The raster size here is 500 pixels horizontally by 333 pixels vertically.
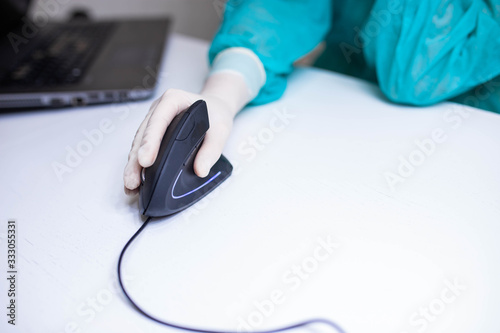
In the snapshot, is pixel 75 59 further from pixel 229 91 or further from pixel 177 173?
pixel 177 173

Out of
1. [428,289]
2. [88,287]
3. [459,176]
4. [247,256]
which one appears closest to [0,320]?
[88,287]

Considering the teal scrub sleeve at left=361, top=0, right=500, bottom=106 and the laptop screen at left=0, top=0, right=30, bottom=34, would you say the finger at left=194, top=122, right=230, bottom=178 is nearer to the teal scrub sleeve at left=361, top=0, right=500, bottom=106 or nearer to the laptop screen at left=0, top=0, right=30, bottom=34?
the teal scrub sleeve at left=361, top=0, right=500, bottom=106

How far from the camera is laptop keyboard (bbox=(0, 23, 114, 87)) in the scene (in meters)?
0.61

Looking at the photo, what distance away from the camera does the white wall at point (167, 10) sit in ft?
4.19

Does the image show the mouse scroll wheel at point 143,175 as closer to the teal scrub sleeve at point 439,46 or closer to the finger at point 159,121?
the finger at point 159,121

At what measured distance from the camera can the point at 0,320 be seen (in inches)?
11.5

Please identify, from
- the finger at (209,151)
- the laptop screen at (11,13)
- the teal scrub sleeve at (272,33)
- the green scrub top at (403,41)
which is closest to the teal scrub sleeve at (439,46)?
the green scrub top at (403,41)

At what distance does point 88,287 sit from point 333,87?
1.53 ft

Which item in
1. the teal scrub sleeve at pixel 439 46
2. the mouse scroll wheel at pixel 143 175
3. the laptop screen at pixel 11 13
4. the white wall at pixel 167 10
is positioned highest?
the teal scrub sleeve at pixel 439 46

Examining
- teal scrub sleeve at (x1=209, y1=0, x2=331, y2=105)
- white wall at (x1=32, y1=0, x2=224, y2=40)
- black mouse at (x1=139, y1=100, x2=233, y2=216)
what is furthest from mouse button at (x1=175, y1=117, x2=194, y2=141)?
white wall at (x1=32, y1=0, x2=224, y2=40)

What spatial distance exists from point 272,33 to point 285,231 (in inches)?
14.3

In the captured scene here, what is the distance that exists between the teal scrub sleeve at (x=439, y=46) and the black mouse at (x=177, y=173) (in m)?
0.30

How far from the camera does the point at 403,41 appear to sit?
512 mm

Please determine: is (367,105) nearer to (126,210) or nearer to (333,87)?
(333,87)
